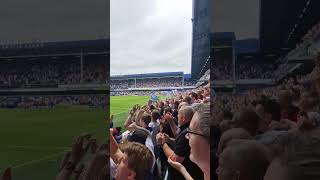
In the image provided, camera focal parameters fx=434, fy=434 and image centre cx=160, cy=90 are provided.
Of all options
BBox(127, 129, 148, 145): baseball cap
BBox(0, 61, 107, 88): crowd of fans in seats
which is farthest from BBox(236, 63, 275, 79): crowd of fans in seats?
BBox(0, 61, 107, 88): crowd of fans in seats

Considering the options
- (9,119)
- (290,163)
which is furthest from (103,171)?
(290,163)

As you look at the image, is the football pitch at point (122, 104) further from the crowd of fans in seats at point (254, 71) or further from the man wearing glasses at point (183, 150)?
the crowd of fans in seats at point (254, 71)

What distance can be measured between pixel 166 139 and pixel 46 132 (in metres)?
1.53

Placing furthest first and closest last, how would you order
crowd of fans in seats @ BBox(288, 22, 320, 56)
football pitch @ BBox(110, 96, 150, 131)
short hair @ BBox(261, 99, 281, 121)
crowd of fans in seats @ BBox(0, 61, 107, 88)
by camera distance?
crowd of fans in seats @ BBox(0, 61, 107, 88), football pitch @ BBox(110, 96, 150, 131), short hair @ BBox(261, 99, 281, 121), crowd of fans in seats @ BBox(288, 22, 320, 56)

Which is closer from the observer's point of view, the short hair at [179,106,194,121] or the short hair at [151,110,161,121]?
the short hair at [179,106,194,121]

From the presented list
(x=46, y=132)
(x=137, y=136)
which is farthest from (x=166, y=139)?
(x=46, y=132)

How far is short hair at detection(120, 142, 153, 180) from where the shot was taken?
195 centimetres

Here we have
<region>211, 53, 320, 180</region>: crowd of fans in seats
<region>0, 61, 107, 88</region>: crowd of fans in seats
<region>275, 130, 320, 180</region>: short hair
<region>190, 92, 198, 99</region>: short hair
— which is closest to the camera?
<region>275, 130, 320, 180</region>: short hair

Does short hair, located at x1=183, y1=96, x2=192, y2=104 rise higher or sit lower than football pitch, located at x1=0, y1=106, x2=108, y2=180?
higher

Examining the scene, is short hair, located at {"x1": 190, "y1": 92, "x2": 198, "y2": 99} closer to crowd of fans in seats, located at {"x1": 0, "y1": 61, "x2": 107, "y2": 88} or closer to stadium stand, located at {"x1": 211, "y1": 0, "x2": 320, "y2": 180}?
stadium stand, located at {"x1": 211, "y1": 0, "x2": 320, "y2": 180}

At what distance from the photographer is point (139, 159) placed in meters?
1.95

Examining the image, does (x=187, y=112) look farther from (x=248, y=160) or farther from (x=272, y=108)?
(x=248, y=160)

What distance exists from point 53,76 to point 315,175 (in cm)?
215

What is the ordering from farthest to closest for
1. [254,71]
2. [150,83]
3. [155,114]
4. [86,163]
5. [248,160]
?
1. [155,114]
2. [150,83]
3. [86,163]
4. [254,71]
5. [248,160]
